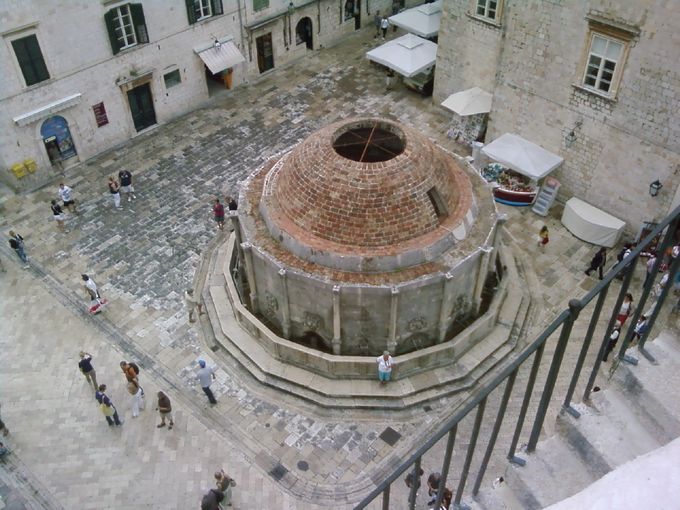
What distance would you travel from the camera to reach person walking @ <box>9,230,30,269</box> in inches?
829

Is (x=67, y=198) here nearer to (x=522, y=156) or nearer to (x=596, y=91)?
(x=522, y=156)

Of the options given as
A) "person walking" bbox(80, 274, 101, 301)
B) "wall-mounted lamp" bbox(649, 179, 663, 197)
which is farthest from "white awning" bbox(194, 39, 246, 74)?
"wall-mounted lamp" bbox(649, 179, 663, 197)

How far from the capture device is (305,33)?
108ft

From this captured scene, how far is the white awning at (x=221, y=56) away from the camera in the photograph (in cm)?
2808

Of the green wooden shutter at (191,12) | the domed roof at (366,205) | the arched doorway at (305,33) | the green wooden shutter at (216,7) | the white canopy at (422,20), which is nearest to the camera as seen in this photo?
the domed roof at (366,205)

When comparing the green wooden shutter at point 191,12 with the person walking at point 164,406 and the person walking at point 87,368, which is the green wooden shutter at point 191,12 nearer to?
the person walking at point 87,368

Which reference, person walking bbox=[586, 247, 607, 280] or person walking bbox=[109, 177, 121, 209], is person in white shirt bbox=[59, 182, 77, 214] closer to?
person walking bbox=[109, 177, 121, 209]

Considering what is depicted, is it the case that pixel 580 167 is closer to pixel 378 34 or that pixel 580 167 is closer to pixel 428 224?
pixel 428 224

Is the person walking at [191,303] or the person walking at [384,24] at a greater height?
the person walking at [384,24]

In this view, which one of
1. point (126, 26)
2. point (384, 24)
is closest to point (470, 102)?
point (384, 24)

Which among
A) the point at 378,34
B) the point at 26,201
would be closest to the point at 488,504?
the point at 26,201

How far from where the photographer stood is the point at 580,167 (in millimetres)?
22266

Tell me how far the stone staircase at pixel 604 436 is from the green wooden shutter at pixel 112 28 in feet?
77.2

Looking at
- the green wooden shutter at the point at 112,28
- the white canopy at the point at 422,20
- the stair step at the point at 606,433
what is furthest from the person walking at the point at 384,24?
the stair step at the point at 606,433
